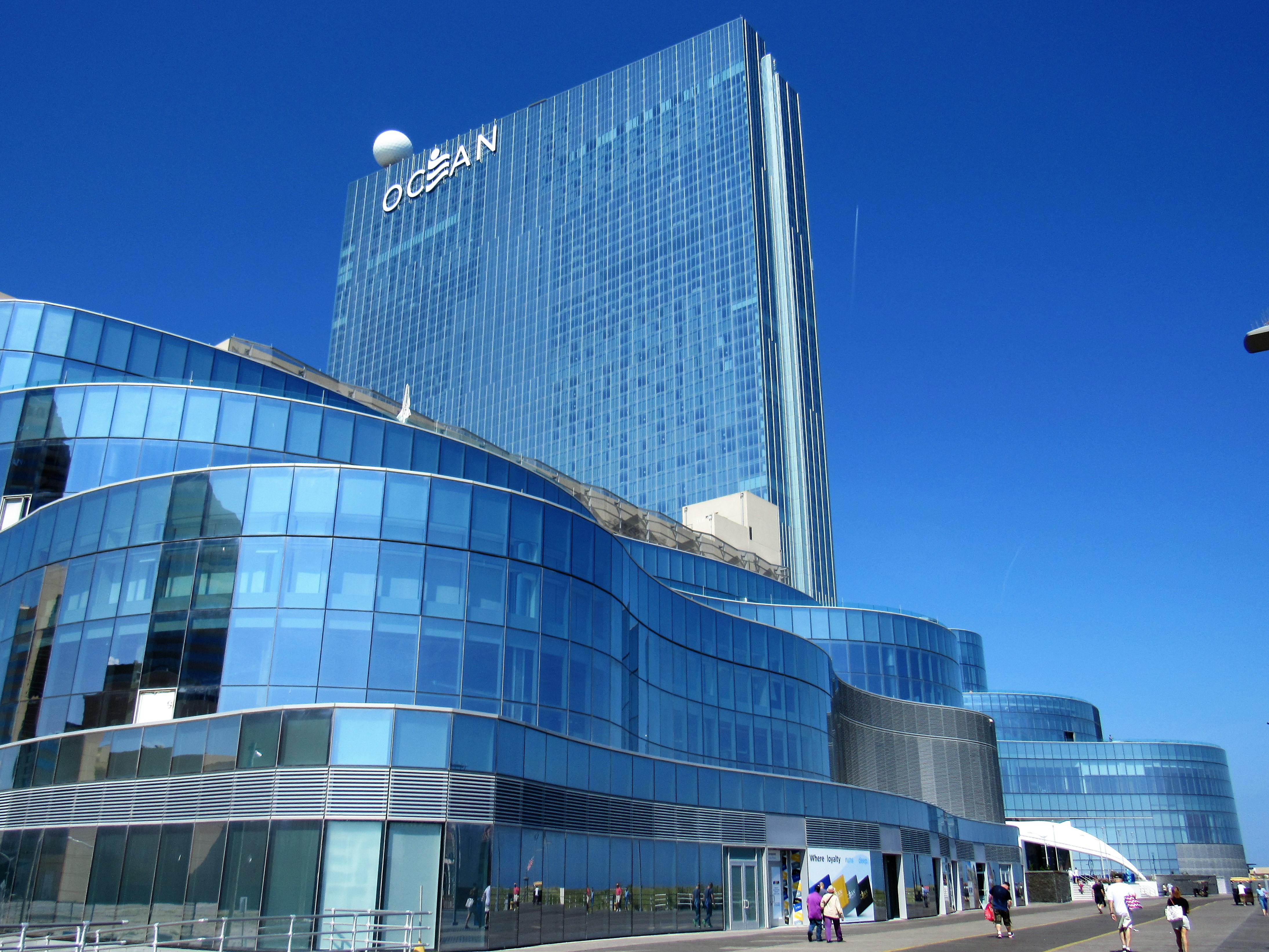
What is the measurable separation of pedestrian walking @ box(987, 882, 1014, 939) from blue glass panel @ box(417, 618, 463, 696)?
1655 cm

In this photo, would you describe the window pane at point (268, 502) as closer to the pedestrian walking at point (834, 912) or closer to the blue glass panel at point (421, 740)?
the blue glass panel at point (421, 740)

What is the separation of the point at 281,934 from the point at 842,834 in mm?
25715

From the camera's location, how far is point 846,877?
42312 mm

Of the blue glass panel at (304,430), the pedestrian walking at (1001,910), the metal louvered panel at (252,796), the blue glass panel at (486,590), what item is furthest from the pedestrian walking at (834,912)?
the blue glass panel at (304,430)

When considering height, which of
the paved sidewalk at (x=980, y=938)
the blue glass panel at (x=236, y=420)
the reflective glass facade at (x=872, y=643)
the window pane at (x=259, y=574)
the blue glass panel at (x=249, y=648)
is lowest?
the paved sidewalk at (x=980, y=938)

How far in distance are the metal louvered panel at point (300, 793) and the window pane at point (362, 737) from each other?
56 cm

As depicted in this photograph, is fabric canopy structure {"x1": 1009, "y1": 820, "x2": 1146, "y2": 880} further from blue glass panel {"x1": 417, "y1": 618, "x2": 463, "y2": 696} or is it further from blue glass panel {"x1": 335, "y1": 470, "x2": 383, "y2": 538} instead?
blue glass panel {"x1": 335, "y1": 470, "x2": 383, "y2": 538}

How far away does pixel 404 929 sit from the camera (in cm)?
2291

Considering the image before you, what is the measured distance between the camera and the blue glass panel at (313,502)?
101 ft

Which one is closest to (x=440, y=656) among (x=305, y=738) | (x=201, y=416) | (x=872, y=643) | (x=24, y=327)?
Answer: (x=305, y=738)

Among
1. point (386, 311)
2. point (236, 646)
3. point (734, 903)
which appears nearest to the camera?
point (236, 646)

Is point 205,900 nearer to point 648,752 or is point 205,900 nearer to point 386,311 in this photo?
point 648,752

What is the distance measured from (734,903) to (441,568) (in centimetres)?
1645

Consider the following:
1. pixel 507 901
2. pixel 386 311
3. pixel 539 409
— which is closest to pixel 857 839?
pixel 507 901
